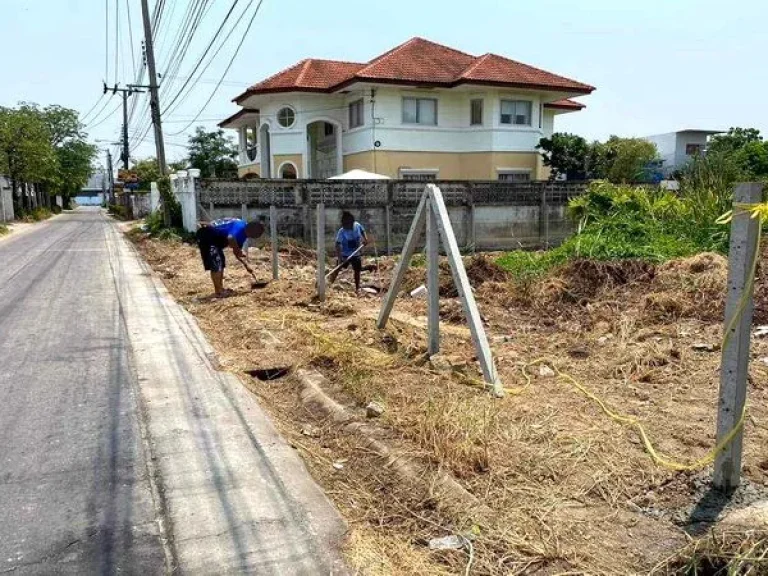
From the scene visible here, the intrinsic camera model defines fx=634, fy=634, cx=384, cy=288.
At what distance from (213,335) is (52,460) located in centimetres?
374

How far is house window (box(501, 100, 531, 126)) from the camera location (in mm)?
26312

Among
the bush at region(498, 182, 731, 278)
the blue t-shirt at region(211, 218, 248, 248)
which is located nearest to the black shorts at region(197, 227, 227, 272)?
the blue t-shirt at region(211, 218, 248, 248)

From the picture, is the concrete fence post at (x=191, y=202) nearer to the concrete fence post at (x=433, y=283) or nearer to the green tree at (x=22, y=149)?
the concrete fence post at (x=433, y=283)

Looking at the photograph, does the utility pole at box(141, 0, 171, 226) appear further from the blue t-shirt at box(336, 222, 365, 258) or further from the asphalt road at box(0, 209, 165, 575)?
the asphalt road at box(0, 209, 165, 575)

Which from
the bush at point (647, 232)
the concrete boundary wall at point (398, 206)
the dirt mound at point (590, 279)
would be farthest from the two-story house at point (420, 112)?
the dirt mound at point (590, 279)

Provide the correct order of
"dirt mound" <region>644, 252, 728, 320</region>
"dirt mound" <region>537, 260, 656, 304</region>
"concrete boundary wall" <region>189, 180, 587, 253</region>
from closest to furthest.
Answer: "dirt mound" <region>644, 252, 728, 320</region>
"dirt mound" <region>537, 260, 656, 304</region>
"concrete boundary wall" <region>189, 180, 587, 253</region>

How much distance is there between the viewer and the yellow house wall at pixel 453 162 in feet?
84.2

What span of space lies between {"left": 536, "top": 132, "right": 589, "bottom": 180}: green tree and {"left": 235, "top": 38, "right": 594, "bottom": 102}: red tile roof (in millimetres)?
2315

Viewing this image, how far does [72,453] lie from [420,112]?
77.6 ft

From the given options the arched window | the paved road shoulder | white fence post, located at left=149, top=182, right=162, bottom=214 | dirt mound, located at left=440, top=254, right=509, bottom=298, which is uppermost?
the arched window

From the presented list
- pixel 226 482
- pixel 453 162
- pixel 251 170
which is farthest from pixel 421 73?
pixel 226 482

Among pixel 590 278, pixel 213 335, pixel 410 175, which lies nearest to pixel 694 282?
pixel 590 278

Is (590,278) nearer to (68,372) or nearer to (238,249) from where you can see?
(238,249)

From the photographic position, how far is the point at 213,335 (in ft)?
25.5
